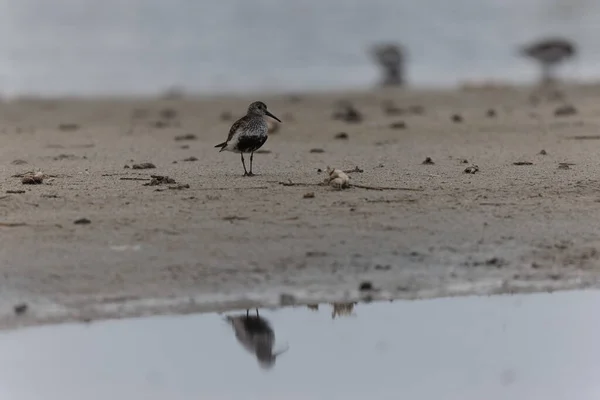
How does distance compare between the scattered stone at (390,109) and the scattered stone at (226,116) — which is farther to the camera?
the scattered stone at (226,116)

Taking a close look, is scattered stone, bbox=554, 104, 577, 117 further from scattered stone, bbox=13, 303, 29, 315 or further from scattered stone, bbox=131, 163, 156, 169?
scattered stone, bbox=13, 303, 29, 315

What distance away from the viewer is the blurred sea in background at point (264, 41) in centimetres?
2670

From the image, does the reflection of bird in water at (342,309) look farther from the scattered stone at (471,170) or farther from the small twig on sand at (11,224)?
the scattered stone at (471,170)

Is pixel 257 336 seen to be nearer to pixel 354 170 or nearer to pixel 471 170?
pixel 354 170

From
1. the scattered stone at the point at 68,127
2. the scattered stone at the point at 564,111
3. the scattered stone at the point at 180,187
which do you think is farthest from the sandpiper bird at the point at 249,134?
the scattered stone at the point at 564,111

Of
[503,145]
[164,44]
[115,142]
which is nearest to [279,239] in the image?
[503,145]

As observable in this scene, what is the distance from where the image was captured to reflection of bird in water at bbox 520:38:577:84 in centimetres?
2448

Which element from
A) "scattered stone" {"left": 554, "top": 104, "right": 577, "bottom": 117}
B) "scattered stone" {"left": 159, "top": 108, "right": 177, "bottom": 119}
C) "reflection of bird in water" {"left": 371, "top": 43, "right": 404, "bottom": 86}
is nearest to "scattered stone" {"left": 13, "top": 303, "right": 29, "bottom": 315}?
"scattered stone" {"left": 554, "top": 104, "right": 577, "bottom": 117}

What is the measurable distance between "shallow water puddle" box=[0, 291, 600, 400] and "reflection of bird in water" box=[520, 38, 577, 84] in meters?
18.9

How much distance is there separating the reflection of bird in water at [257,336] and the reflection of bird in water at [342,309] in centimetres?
40

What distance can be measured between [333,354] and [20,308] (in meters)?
1.83

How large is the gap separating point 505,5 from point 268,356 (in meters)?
34.1

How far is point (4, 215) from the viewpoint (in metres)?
7.52

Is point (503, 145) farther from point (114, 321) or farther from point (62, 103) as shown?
point (62, 103)
